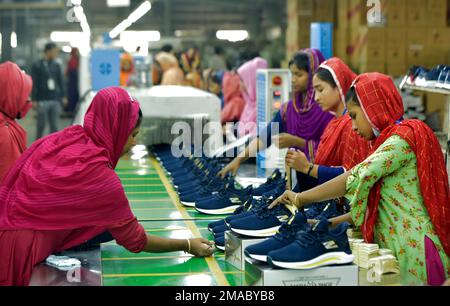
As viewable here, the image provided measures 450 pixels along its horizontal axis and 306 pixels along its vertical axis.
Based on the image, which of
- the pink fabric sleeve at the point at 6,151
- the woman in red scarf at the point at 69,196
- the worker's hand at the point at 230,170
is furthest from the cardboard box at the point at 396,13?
the woman in red scarf at the point at 69,196

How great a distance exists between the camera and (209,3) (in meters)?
28.2

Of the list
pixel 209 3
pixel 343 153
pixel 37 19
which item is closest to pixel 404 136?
pixel 343 153

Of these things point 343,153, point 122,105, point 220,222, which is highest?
point 122,105

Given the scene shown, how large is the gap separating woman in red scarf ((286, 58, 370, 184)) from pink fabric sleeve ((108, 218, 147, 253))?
3.53ft

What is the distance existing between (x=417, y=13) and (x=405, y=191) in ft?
19.4

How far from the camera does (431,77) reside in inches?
242

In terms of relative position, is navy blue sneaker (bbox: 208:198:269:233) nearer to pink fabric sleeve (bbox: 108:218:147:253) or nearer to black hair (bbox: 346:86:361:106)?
pink fabric sleeve (bbox: 108:218:147:253)

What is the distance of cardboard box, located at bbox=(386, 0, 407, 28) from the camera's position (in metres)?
8.94

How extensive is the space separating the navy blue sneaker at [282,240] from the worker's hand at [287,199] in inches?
18.2

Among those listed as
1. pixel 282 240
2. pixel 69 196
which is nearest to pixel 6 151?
pixel 69 196
